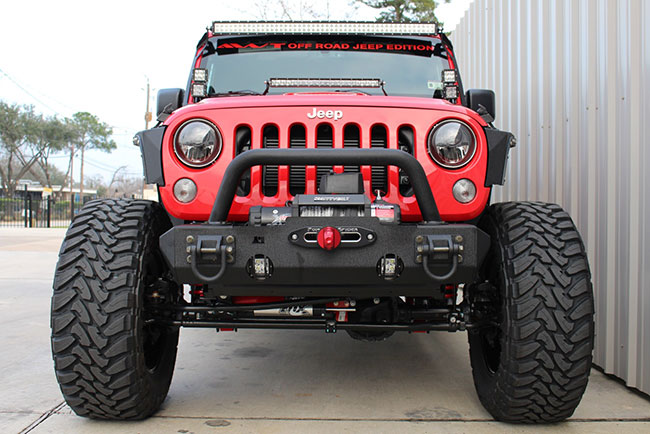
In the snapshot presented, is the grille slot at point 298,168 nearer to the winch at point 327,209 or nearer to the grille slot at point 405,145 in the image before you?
the winch at point 327,209

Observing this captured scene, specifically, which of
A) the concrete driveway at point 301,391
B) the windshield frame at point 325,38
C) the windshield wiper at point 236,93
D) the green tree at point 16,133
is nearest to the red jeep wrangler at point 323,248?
the concrete driveway at point 301,391

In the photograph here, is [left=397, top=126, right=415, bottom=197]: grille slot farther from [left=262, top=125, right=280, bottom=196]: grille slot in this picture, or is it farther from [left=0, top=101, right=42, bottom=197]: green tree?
[left=0, top=101, right=42, bottom=197]: green tree

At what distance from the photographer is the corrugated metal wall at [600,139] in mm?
3889

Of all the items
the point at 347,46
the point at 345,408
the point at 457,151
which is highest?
the point at 347,46

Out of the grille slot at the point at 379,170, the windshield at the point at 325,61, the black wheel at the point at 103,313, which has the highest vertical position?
the windshield at the point at 325,61

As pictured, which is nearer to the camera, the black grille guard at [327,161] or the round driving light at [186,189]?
the black grille guard at [327,161]

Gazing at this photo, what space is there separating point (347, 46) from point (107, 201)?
2.16m

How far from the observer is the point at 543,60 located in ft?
17.2

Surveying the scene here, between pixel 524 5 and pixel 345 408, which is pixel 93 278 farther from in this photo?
pixel 524 5

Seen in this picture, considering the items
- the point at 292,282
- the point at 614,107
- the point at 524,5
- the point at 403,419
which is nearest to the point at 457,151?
the point at 292,282

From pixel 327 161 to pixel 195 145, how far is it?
772 millimetres

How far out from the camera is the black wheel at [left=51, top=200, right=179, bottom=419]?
2.90 meters

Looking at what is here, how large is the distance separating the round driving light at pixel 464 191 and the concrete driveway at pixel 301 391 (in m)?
1.22

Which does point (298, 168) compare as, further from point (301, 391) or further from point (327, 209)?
point (301, 391)
